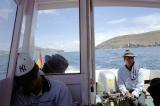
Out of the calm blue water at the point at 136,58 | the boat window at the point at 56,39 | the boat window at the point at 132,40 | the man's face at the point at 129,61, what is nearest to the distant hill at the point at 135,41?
the boat window at the point at 132,40

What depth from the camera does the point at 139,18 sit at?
6.02 m

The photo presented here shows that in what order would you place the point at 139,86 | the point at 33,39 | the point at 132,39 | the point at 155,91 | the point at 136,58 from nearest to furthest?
the point at 155,91
the point at 33,39
the point at 139,86
the point at 136,58
the point at 132,39

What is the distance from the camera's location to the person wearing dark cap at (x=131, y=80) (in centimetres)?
477

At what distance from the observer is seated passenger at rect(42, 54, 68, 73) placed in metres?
3.03

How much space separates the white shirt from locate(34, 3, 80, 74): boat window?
2045 mm

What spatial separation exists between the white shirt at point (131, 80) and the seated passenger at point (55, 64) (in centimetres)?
204

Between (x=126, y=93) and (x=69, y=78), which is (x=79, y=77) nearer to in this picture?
(x=69, y=78)

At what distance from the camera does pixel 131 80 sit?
500 centimetres

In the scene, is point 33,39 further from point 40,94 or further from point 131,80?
point 131,80

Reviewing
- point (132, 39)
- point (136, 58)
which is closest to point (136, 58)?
point (136, 58)

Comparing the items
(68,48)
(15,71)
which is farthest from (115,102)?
(15,71)

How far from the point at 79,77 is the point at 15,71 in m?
0.79

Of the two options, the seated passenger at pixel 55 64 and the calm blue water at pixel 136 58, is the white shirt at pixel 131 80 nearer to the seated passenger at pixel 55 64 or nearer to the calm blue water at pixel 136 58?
the calm blue water at pixel 136 58

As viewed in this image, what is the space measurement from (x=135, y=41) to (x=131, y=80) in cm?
156
